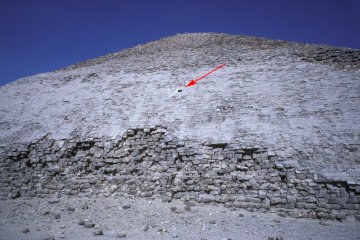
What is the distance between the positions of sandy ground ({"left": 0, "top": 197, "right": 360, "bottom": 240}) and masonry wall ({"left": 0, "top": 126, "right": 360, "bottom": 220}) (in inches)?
13.2

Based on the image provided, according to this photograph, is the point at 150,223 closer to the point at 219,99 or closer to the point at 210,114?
the point at 210,114

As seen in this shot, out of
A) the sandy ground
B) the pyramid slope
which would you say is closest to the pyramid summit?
the pyramid slope

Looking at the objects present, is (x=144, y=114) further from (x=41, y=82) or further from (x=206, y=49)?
(x=41, y=82)

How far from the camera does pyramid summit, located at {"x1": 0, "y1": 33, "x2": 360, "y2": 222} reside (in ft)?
20.5

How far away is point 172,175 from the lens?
21.9 feet

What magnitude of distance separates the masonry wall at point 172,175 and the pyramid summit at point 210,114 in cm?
4

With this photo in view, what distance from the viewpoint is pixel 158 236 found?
182 inches

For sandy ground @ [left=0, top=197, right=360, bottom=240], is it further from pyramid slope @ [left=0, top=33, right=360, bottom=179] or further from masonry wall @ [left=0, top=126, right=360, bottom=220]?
pyramid slope @ [left=0, top=33, right=360, bottom=179]

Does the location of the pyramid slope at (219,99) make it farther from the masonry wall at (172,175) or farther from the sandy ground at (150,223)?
the sandy ground at (150,223)

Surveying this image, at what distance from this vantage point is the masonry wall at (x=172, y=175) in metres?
5.48

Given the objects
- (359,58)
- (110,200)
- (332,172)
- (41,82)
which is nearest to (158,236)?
(110,200)

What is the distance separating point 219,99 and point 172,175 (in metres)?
3.35

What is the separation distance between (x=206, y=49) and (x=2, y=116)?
1038cm

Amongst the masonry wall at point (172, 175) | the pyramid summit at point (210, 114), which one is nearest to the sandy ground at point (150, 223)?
the masonry wall at point (172, 175)
